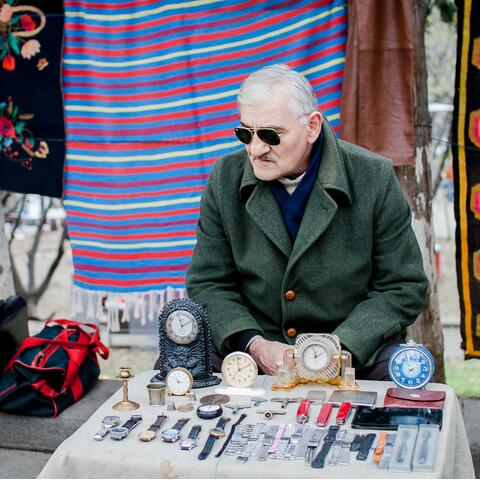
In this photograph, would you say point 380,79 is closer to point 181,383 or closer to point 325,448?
point 181,383

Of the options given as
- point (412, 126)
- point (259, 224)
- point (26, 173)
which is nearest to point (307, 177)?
point (259, 224)

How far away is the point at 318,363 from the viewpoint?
2.47 m

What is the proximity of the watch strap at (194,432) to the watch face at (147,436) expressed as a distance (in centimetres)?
10

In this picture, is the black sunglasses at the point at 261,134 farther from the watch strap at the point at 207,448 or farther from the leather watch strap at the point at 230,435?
the watch strap at the point at 207,448

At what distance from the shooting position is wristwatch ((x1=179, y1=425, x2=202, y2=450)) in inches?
79.1

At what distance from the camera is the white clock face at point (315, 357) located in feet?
8.07

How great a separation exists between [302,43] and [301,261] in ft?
4.91

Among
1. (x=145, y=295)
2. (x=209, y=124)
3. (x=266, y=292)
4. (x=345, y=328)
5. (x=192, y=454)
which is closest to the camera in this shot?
(x=192, y=454)

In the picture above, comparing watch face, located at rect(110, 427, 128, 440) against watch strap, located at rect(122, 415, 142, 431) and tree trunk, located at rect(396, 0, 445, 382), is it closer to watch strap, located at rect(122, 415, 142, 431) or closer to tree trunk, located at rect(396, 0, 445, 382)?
watch strap, located at rect(122, 415, 142, 431)

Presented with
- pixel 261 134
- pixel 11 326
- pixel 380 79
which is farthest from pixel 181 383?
pixel 380 79

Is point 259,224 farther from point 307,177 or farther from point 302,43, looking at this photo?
point 302,43

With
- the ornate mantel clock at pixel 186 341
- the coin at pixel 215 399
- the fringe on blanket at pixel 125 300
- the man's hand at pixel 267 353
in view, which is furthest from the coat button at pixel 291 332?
the fringe on blanket at pixel 125 300

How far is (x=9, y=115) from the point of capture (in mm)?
4461

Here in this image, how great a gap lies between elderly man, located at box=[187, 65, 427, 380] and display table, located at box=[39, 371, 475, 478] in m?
0.53
